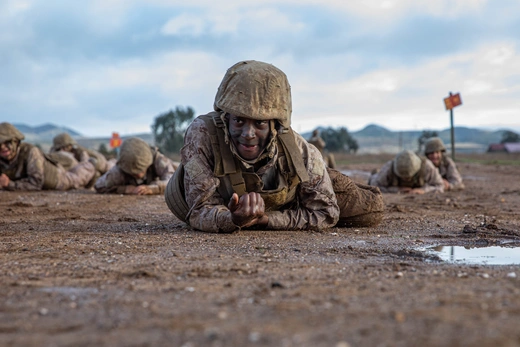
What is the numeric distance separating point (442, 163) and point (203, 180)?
420 inches

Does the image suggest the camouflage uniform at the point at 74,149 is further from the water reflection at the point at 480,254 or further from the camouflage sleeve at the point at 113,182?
the water reflection at the point at 480,254

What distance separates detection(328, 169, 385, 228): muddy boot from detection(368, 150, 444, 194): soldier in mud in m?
6.84

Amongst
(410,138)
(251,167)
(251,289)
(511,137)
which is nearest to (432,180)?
(251,167)

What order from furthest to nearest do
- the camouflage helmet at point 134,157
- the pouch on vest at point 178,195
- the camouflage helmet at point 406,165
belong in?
the camouflage helmet at point 406,165, the camouflage helmet at point 134,157, the pouch on vest at point 178,195

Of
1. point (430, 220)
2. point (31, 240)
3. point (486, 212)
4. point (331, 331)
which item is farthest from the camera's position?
point (486, 212)

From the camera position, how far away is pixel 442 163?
15562 millimetres

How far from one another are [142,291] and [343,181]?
371cm

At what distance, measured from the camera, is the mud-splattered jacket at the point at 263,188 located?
5945 mm

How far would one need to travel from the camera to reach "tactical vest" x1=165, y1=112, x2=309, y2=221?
19.2 feet

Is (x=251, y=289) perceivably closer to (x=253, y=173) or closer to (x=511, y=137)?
(x=253, y=173)

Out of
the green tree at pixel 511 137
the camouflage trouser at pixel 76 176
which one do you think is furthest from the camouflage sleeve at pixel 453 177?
the green tree at pixel 511 137

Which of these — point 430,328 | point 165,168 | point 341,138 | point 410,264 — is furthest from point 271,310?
point 341,138

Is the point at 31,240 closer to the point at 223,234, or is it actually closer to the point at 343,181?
the point at 223,234

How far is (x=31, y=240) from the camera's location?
5.64 metres
